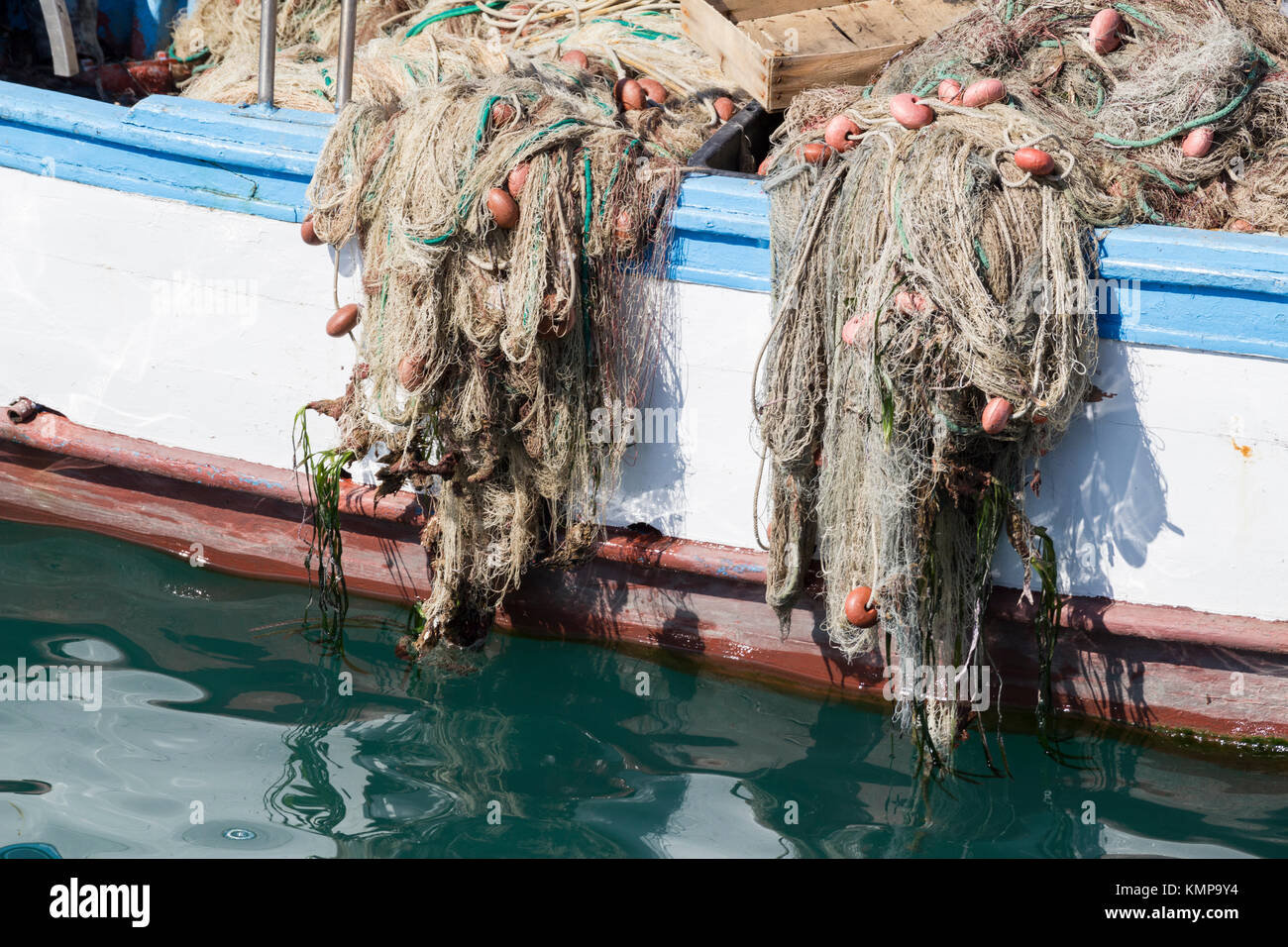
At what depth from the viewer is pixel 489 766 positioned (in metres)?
3.82

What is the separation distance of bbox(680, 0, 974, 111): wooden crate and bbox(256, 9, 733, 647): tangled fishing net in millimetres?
354

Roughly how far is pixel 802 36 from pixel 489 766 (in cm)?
271

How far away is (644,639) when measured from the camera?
425 cm

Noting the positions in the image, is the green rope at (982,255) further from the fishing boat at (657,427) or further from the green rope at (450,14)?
the green rope at (450,14)

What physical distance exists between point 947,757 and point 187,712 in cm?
241

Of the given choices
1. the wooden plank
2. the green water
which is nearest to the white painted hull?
the green water

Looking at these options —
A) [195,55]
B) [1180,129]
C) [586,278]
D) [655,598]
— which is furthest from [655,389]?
[195,55]

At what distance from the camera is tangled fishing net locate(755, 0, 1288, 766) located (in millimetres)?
3135

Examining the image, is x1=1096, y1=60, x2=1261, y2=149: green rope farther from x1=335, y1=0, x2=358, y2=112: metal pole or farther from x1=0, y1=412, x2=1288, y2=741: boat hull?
x1=335, y1=0, x2=358, y2=112: metal pole

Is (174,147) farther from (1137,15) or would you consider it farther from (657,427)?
(1137,15)

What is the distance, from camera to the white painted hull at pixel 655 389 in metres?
3.35

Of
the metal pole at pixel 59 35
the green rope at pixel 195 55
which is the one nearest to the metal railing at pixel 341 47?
the metal pole at pixel 59 35

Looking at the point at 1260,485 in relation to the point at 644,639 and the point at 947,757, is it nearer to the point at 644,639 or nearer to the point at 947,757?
the point at 947,757
